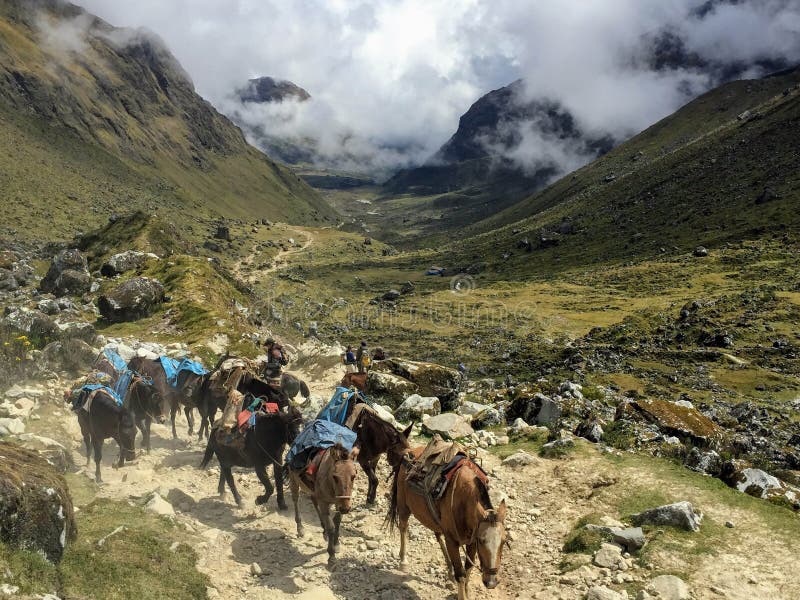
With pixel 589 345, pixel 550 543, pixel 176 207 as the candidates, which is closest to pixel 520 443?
pixel 550 543

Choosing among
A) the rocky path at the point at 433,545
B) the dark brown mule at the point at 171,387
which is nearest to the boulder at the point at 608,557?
the rocky path at the point at 433,545

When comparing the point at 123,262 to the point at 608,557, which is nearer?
the point at 608,557

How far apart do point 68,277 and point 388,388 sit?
84.1ft

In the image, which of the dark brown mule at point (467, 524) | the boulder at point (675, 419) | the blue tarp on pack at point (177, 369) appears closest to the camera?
the dark brown mule at point (467, 524)

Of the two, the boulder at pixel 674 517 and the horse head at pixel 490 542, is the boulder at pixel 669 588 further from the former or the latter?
the horse head at pixel 490 542

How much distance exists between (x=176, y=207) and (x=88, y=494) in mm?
148421

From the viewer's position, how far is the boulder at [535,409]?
17.4 meters

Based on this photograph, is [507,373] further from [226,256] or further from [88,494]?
[226,256]

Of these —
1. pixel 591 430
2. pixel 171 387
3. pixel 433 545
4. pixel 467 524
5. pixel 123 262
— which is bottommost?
pixel 433 545

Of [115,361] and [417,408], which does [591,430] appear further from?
[115,361]

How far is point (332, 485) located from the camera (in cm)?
932

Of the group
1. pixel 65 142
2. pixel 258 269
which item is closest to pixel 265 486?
pixel 258 269

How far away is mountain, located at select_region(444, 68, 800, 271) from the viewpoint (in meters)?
88.4

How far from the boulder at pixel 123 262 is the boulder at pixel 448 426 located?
99.0 feet
